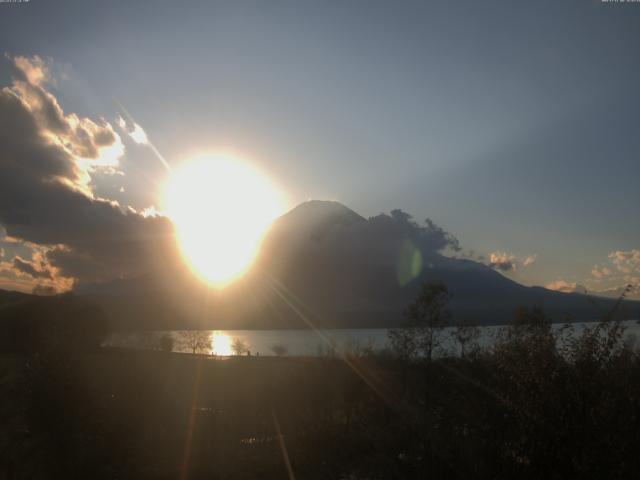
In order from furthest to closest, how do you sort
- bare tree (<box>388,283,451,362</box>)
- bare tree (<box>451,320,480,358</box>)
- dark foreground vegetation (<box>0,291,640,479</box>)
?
bare tree (<box>451,320,480,358</box>) → bare tree (<box>388,283,451,362</box>) → dark foreground vegetation (<box>0,291,640,479</box>)

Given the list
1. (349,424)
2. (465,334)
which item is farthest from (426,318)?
(465,334)

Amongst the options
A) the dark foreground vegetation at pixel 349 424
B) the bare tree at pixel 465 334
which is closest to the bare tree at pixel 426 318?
the dark foreground vegetation at pixel 349 424

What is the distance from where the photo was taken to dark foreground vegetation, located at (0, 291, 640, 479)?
24.1ft

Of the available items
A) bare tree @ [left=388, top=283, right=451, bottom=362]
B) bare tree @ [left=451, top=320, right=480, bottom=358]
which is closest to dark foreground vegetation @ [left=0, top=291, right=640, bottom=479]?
bare tree @ [left=388, top=283, right=451, bottom=362]

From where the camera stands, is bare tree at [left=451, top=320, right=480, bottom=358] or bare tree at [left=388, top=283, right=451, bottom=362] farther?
bare tree at [left=451, top=320, right=480, bottom=358]

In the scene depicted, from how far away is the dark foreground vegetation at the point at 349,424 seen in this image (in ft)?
24.1

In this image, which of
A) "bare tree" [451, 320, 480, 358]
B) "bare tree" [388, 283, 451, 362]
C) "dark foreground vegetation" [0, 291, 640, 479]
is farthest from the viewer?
"bare tree" [451, 320, 480, 358]

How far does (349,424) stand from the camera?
2108 centimetres

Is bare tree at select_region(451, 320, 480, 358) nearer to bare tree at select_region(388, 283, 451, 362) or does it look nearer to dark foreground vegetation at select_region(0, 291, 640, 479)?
dark foreground vegetation at select_region(0, 291, 640, 479)

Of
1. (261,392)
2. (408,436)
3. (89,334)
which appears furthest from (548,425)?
(89,334)

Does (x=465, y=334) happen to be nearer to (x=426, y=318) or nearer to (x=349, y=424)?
(x=426, y=318)

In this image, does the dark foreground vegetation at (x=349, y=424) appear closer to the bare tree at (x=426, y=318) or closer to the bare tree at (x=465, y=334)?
the bare tree at (x=426, y=318)

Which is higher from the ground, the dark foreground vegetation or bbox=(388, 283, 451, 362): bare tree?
bbox=(388, 283, 451, 362): bare tree

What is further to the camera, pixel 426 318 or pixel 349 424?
pixel 426 318
